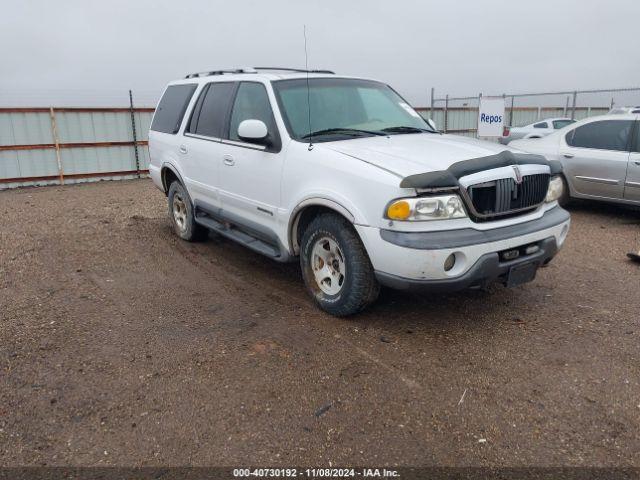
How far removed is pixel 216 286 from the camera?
4.91m

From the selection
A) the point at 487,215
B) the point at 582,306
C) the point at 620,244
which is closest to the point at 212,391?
the point at 487,215

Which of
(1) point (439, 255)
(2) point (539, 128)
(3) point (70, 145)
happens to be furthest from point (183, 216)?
(2) point (539, 128)

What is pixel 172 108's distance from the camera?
6355mm

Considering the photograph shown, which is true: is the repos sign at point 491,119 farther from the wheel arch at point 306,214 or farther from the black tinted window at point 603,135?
the wheel arch at point 306,214

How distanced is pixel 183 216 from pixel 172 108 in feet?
4.43

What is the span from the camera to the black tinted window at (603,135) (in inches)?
285

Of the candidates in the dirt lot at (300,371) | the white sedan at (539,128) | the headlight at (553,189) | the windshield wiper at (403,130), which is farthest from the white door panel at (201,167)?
the white sedan at (539,128)

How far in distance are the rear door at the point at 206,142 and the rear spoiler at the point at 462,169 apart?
2462 millimetres

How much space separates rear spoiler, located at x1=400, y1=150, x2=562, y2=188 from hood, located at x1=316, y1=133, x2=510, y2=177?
0.09m

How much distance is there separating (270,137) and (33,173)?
10332 mm

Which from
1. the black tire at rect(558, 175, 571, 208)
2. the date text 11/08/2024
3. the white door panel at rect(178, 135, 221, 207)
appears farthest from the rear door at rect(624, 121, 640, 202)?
the date text 11/08/2024

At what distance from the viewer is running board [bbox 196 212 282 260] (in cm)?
462

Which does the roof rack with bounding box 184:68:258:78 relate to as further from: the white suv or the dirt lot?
the dirt lot

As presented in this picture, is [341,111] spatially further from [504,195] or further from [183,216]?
[183,216]
